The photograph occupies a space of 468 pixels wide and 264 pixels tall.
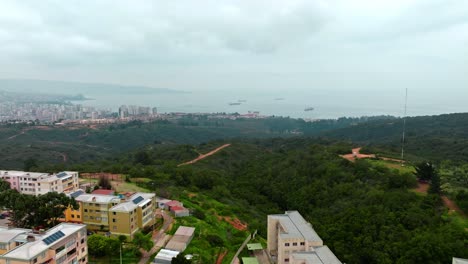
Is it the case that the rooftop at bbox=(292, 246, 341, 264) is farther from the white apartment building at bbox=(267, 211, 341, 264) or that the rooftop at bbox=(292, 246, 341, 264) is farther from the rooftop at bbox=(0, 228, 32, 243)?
the rooftop at bbox=(0, 228, 32, 243)

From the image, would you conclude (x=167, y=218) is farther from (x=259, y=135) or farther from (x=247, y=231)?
(x=259, y=135)

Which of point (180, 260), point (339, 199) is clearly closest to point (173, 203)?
point (180, 260)

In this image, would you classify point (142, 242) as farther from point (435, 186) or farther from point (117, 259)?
point (435, 186)

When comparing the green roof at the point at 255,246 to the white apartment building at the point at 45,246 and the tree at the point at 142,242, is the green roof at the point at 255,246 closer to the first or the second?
the tree at the point at 142,242

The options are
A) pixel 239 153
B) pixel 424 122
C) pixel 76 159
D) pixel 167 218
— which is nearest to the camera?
pixel 167 218

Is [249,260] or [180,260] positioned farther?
[249,260]

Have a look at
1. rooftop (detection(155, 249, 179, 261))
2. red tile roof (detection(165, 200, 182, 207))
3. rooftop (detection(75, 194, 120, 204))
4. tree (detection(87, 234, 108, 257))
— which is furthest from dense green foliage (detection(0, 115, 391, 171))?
rooftop (detection(155, 249, 179, 261))

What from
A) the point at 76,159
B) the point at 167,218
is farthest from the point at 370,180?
the point at 76,159
